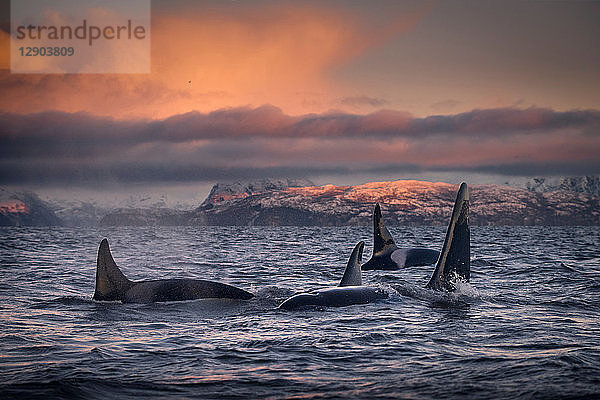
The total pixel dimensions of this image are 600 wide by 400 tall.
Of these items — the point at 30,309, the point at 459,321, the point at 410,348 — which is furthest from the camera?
the point at 30,309

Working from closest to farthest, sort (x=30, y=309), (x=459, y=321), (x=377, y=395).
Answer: (x=377, y=395) → (x=459, y=321) → (x=30, y=309)

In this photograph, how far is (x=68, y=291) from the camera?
17.7 m

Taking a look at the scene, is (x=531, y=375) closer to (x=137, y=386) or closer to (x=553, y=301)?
(x=137, y=386)

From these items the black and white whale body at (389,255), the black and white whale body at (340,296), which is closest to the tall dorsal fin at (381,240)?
the black and white whale body at (389,255)

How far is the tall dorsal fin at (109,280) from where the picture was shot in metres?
14.4

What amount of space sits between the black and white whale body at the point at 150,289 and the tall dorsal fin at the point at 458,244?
192 inches

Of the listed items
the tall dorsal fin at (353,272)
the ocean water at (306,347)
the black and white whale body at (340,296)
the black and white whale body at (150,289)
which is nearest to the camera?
the ocean water at (306,347)

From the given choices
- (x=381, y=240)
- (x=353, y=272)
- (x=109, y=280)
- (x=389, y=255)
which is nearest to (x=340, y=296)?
(x=353, y=272)

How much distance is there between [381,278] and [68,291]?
1054 cm

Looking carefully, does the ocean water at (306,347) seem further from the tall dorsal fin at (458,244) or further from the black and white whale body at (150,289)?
the tall dorsal fin at (458,244)

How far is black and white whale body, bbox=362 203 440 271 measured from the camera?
25.8 metres

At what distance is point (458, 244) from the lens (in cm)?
1355

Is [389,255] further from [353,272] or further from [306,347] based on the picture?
[306,347]

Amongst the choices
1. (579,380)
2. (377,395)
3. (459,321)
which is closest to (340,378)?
(377,395)
